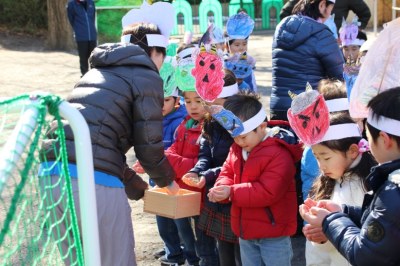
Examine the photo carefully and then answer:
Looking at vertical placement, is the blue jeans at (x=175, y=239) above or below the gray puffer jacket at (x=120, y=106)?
below

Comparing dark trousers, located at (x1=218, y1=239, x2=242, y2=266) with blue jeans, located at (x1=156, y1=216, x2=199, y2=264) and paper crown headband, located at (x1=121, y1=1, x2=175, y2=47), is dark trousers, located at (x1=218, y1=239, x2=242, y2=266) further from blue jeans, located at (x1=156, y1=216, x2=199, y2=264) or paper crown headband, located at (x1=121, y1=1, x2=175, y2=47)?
paper crown headband, located at (x1=121, y1=1, x2=175, y2=47)

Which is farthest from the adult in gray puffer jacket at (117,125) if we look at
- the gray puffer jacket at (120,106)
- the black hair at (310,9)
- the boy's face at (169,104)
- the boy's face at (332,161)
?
the black hair at (310,9)

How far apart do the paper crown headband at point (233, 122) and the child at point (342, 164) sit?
701 millimetres

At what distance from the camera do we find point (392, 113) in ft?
8.98

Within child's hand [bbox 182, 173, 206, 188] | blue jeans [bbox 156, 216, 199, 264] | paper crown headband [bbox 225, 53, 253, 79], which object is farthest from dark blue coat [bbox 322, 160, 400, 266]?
paper crown headband [bbox 225, 53, 253, 79]

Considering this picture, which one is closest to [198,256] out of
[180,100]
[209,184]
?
[209,184]

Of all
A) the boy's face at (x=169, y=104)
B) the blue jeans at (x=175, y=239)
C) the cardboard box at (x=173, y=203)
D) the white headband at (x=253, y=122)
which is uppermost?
the white headband at (x=253, y=122)

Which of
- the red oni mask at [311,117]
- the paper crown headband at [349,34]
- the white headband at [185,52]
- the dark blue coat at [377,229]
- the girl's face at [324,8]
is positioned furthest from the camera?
the paper crown headband at [349,34]

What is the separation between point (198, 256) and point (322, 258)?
4.85 feet

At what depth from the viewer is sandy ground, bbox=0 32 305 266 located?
42.7ft

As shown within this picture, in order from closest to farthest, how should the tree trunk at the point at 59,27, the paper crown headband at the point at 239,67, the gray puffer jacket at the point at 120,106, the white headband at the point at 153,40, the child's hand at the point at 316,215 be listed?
the child's hand at the point at 316,215
the gray puffer jacket at the point at 120,106
the white headband at the point at 153,40
the paper crown headband at the point at 239,67
the tree trunk at the point at 59,27

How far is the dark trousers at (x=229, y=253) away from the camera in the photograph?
4680mm

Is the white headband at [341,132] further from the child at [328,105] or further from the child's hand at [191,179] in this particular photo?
the child's hand at [191,179]

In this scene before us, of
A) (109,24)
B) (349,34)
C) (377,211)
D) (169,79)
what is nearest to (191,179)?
(169,79)
